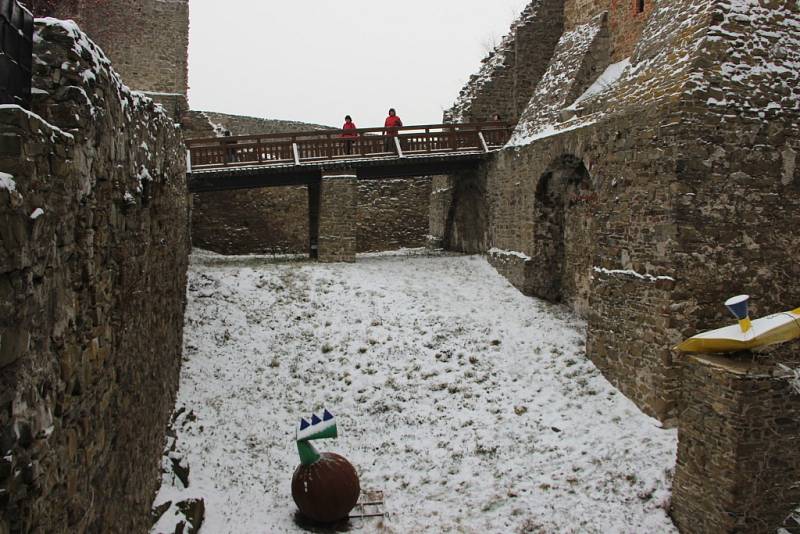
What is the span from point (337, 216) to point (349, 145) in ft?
7.03

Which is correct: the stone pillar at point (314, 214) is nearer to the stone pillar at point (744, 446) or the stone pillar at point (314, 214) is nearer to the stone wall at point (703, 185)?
the stone wall at point (703, 185)

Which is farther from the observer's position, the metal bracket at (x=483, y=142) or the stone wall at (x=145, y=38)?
the stone wall at (x=145, y=38)

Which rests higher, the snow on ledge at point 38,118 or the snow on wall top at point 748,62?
the snow on wall top at point 748,62

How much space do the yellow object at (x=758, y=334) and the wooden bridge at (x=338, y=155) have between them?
457 inches

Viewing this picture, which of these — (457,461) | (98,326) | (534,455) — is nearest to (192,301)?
(457,461)

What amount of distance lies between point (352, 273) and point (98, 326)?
1265 cm

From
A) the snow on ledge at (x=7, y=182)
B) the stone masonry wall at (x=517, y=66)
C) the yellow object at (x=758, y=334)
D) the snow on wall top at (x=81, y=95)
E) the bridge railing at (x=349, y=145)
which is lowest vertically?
the yellow object at (x=758, y=334)

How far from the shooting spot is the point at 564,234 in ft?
50.6

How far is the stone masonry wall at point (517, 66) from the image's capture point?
1973 cm

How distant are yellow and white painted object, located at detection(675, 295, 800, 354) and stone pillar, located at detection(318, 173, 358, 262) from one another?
11435 mm

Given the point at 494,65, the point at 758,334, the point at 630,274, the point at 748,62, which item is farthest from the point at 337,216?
the point at 758,334

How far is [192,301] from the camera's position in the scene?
13.6m

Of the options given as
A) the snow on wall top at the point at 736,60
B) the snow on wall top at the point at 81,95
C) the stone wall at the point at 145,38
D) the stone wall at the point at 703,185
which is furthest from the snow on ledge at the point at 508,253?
the stone wall at the point at 145,38

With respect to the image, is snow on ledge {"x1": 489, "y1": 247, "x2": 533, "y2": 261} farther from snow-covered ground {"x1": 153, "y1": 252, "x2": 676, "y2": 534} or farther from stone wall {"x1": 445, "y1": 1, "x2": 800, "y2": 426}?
stone wall {"x1": 445, "y1": 1, "x2": 800, "y2": 426}
